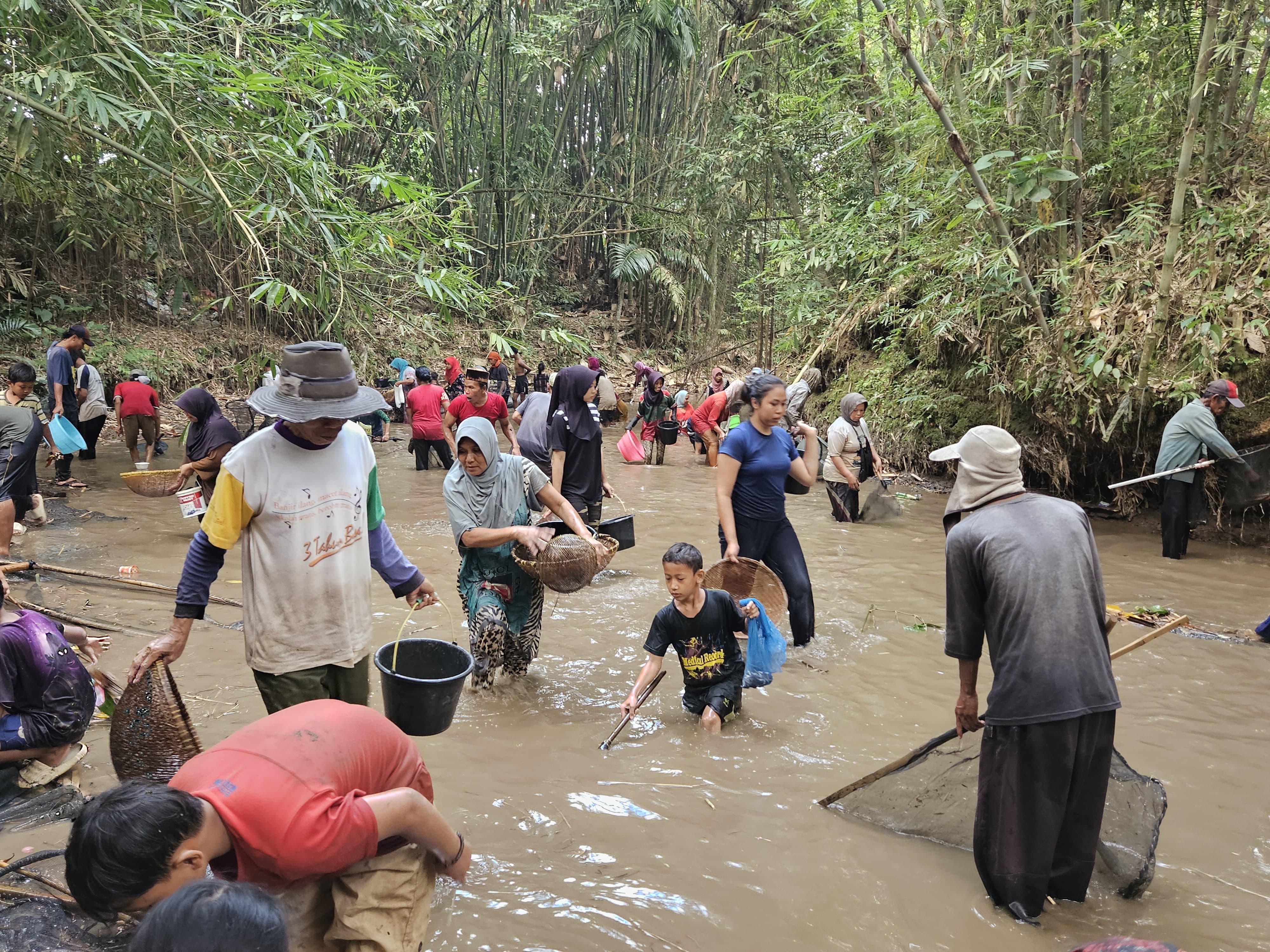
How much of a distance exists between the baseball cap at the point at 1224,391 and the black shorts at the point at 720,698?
6.25 meters

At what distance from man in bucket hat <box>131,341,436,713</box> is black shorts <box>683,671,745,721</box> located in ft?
6.74

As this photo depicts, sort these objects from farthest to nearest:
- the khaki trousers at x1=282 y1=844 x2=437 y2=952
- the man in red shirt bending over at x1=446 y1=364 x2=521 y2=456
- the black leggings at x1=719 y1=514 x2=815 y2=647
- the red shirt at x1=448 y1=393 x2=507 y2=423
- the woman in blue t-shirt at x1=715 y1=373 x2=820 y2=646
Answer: the red shirt at x1=448 y1=393 x2=507 y2=423, the man in red shirt bending over at x1=446 y1=364 x2=521 y2=456, the black leggings at x1=719 y1=514 x2=815 y2=647, the woman in blue t-shirt at x1=715 y1=373 x2=820 y2=646, the khaki trousers at x1=282 y1=844 x2=437 y2=952

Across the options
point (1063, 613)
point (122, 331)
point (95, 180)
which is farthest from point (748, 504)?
point (122, 331)

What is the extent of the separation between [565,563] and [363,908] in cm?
263

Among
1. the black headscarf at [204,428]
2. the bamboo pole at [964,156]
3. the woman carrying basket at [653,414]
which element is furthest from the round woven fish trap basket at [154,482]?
the woman carrying basket at [653,414]

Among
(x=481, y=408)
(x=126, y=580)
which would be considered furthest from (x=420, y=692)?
(x=481, y=408)

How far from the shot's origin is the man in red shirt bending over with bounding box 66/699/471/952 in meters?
1.65

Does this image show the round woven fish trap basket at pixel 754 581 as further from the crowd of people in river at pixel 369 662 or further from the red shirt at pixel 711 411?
the red shirt at pixel 711 411

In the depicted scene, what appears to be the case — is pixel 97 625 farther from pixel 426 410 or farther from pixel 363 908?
pixel 426 410

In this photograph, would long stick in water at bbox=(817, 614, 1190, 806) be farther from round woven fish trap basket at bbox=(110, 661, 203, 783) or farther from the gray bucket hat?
round woven fish trap basket at bbox=(110, 661, 203, 783)

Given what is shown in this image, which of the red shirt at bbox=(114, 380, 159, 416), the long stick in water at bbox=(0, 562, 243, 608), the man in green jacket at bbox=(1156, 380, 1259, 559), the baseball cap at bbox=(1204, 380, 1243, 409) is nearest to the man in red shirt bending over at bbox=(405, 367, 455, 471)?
the red shirt at bbox=(114, 380, 159, 416)

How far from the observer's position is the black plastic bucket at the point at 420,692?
2.90 meters

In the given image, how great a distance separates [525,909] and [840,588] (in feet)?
16.7

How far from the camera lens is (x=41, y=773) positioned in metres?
3.61
